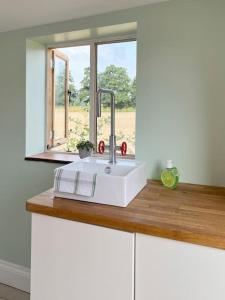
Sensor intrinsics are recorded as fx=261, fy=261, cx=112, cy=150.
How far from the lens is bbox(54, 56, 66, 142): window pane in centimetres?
217

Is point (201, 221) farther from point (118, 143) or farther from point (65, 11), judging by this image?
point (65, 11)

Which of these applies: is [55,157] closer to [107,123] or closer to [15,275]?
[107,123]

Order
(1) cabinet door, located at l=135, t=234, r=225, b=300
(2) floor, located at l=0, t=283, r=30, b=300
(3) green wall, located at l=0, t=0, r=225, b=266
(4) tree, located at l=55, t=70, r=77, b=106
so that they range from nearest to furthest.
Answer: (1) cabinet door, located at l=135, t=234, r=225, b=300 → (3) green wall, located at l=0, t=0, r=225, b=266 → (2) floor, located at l=0, t=283, r=30, b=300 → (4) tree, located at l=55, t=70, r=77, b=106

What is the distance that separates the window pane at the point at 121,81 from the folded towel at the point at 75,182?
711 millimetres

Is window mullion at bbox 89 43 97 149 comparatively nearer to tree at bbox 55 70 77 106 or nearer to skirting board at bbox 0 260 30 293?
tree at bbox 55 70 77 106

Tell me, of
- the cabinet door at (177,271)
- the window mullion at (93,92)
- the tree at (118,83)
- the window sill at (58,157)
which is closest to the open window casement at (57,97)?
the window sill at (58,157)

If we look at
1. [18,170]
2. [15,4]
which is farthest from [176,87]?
[18,170]

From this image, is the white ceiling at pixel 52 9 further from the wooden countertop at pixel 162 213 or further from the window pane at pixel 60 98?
the wooden countertop at pixel 162 213

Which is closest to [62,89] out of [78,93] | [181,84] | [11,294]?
[78,93]

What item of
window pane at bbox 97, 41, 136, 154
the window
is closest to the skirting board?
the window

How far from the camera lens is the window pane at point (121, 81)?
73.0 inches

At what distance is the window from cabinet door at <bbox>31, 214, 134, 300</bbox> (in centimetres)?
88

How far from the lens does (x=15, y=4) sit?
5.11 feet

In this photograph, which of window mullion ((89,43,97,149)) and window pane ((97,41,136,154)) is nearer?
window pane ((97,41,136,154))
